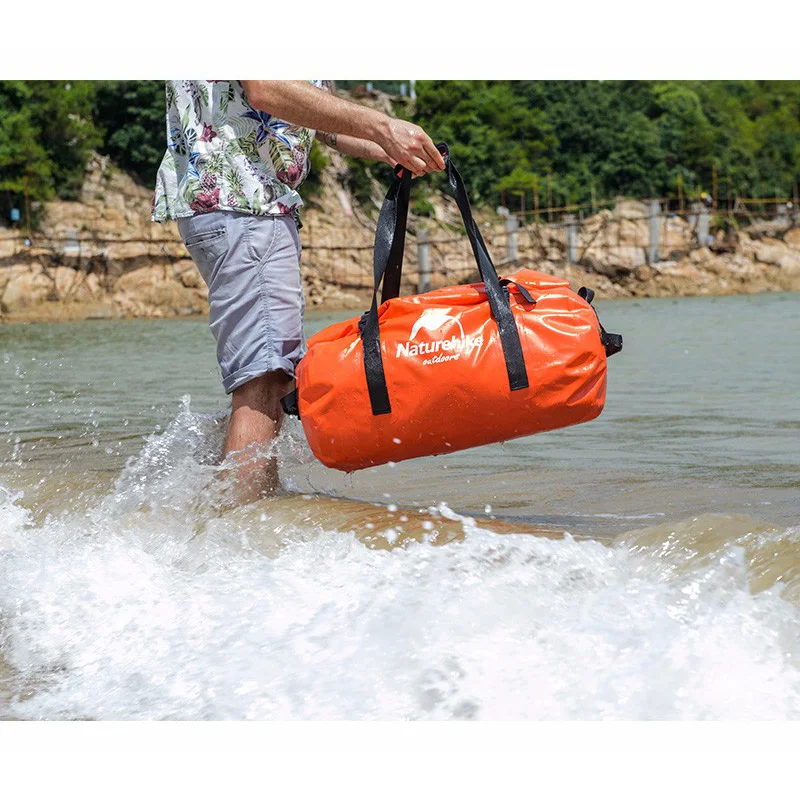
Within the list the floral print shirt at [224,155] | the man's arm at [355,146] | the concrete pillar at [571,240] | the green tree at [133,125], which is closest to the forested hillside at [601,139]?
the green tree at [133,125]

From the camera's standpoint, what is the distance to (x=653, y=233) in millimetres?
37781

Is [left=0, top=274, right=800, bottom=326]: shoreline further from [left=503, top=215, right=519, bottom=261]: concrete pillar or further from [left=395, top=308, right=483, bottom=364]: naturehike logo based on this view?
[left=395, top=308, right=483, bottom=364]: naturehike logo

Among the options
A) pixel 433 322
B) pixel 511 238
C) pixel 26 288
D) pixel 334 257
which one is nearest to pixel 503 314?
pixel 433 322

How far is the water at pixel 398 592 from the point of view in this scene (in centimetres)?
224

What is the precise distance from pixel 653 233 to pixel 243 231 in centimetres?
3609

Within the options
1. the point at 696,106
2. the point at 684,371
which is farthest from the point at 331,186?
the point at 684,371

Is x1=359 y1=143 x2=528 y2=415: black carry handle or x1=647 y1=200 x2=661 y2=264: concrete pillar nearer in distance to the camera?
x1=359 y1=143 x2=528 y2=415: black carry handle

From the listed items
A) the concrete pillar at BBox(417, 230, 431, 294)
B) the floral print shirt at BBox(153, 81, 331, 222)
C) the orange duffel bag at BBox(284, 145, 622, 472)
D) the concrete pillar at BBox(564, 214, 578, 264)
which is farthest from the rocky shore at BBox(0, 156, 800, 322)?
the orange duffel bag at BBox(284, 145, 622, 472)

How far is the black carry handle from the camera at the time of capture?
2.83 metres

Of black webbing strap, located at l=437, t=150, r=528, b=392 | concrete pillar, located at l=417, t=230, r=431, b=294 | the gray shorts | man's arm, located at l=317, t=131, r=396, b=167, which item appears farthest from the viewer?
concrete pillar, located at l=417, t=230, r=431, b=294

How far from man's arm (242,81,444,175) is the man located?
0.15ft

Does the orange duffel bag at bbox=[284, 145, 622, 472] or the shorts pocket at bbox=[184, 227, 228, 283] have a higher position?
the shorts pocket at bbox=[184, 227, 228, 283]

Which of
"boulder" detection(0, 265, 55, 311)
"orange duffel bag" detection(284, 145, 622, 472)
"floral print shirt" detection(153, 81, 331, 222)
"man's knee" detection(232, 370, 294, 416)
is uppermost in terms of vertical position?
"floral print shirt" detection(153, 81, 331, 222)

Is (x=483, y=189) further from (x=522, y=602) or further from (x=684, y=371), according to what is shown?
(x=522, y=602)
